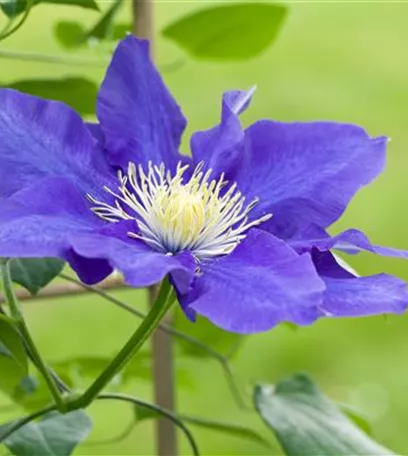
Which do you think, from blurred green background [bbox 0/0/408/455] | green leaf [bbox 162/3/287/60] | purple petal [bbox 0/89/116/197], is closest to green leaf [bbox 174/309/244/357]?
blurred green background [bbox 0/0/408/455]

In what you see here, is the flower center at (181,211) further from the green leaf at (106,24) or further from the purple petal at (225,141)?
the green leaf at (106,24)

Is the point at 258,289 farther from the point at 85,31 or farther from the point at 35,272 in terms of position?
the point at 85,31

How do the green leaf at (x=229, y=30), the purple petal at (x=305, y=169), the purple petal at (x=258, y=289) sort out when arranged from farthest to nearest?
the green leaf at (x=229, y=30)
the purple petal at (x=305, y=169)
the purple petal at (x=258, y=289)

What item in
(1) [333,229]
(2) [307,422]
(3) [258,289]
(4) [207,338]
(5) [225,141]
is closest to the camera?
(3) [258,289]

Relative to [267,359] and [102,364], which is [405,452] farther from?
[102,364]

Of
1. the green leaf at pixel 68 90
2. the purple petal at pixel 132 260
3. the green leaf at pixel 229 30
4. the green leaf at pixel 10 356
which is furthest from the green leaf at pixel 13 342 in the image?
the green leaf at pixel 229 30

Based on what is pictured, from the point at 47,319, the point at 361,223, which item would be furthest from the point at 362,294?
the point at 361,223

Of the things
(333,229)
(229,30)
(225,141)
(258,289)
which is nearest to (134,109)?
(225,141)
